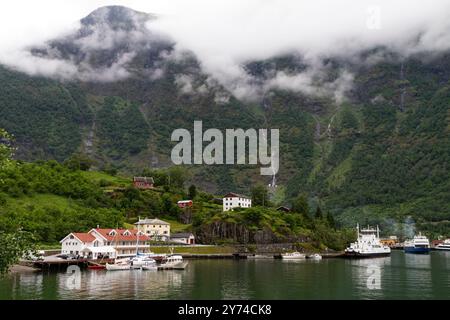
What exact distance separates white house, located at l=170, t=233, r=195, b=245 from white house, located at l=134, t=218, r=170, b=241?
2107mm

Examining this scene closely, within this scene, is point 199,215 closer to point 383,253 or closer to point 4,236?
point 383,253

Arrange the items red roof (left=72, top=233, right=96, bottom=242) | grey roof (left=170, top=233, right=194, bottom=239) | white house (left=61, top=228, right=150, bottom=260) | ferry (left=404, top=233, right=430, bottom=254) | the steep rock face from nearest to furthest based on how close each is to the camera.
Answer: white house (left=61, top=228, right=150, bottom=260), red roof (left=72, top=233, right=96, bottom=242), grey roof (left=170, top=233, right=194, bottom=239), the steep rock face, ferry (left=404, top=233, right=430, bottom=254)

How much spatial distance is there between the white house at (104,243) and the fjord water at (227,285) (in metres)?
22.3

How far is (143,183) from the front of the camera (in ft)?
613

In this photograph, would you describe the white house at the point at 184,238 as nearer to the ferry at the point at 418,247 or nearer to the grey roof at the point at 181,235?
the grey roof at the point at 181,235

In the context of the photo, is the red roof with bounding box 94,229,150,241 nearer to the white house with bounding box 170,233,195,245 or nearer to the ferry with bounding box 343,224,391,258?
the white house with bounding box 170,233,195,245

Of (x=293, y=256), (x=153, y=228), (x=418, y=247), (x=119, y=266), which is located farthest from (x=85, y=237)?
(x=418, y=247)

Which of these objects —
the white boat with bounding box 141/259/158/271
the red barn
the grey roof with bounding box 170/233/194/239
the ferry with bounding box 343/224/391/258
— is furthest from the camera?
the red barn

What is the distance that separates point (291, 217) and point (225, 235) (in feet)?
82.0

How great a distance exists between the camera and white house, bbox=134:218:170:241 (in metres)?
145

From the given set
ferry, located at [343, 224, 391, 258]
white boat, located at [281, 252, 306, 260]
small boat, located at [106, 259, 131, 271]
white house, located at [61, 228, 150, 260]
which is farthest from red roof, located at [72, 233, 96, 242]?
ferry, located at [343, 224, 391, 258]

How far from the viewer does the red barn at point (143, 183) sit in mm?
182875

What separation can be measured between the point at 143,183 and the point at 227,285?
122196 mm
